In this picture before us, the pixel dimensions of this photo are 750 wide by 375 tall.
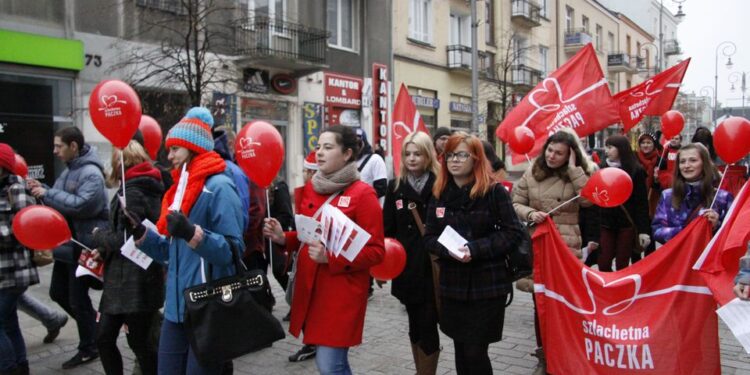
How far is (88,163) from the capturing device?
16.4 feet

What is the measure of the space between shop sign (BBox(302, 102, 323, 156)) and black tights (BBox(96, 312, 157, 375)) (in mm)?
14081

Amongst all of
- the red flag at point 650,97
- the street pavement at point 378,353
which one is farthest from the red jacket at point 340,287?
the red flag at point 650,97


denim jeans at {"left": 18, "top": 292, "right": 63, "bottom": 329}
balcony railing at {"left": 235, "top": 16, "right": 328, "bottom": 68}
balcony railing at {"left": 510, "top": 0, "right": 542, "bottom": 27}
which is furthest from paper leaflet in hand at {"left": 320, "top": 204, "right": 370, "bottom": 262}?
balcony railing at {"left": 510, "top": 0, "right": 542, "bottom": 27}

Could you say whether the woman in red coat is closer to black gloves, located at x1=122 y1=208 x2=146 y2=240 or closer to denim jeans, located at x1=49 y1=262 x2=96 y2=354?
black gloves, located at x1=122 y1=208 x2=146 y2=240

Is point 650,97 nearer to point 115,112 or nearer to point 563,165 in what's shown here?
point 563,165

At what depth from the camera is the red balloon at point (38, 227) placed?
405cm

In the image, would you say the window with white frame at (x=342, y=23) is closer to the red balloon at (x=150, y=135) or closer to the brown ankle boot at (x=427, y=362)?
the red balloon at (x=150, y=135)

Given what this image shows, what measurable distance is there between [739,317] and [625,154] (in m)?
→ 3.47

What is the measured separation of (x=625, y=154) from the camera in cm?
642

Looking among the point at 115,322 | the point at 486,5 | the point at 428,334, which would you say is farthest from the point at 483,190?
the point at 486,5

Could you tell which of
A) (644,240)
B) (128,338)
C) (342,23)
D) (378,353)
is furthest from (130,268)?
(342,23)

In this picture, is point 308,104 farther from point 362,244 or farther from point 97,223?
point 362,244

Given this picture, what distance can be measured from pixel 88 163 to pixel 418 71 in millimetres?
18854

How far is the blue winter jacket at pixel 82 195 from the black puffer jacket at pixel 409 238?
7.42ft
